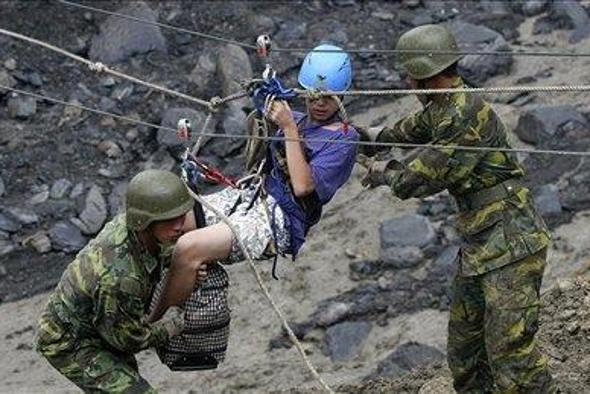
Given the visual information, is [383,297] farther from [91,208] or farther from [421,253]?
[91,208]

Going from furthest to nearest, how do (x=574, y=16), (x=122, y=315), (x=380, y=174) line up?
(x=574, y=16), (x=380, y=174), (x=122, y=315)

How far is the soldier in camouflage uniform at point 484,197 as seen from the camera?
6.89 metres

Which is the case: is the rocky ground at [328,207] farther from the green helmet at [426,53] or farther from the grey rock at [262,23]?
the green helmet at [426,53]

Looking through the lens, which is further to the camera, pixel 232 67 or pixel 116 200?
pixel 232 67

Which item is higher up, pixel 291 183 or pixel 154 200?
pixel 154 200

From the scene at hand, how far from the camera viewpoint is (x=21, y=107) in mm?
13602

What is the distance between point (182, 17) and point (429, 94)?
8.61 meters

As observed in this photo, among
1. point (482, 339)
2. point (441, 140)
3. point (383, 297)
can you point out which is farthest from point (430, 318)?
point (441, 140)

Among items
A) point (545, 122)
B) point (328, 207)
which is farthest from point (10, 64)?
point (545, 122)

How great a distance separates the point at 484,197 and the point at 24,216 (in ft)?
21.7

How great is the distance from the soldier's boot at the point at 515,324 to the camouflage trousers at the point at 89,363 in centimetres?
196

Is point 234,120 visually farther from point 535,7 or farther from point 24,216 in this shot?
point 535,7

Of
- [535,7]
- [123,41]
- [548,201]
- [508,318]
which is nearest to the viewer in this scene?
[508,318]

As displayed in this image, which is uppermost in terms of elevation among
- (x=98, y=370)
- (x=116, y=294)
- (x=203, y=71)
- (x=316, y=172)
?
(x=316, y=172)
